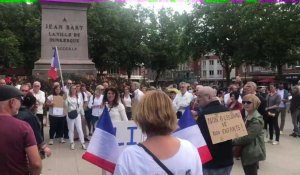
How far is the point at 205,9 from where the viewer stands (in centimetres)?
4391

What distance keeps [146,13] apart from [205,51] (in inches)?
397

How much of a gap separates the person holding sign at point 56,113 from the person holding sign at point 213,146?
23.9 ft

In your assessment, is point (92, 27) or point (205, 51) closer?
point (92, 27)

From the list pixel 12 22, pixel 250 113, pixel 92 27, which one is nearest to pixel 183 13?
pixel 92 27

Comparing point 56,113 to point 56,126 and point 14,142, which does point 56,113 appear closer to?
point 56,126

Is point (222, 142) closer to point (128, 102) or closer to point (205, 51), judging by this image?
point (128, 102)

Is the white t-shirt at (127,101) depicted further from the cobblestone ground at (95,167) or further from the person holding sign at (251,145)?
the person holding sign at (251,145)

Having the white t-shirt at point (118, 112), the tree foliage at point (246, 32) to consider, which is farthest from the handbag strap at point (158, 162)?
the tree foliage at point (246, 32)

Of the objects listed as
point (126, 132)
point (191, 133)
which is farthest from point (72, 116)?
point (191, 133)

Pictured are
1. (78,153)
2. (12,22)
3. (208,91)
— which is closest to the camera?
(208,91)

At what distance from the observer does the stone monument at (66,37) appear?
21.1 m

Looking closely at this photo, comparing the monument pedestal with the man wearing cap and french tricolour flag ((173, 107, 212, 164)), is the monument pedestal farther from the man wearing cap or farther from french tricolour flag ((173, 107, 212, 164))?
the man wearing cap

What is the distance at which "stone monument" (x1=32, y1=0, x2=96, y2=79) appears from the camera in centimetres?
2108

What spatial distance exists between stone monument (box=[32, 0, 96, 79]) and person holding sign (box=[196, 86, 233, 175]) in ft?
53.9
